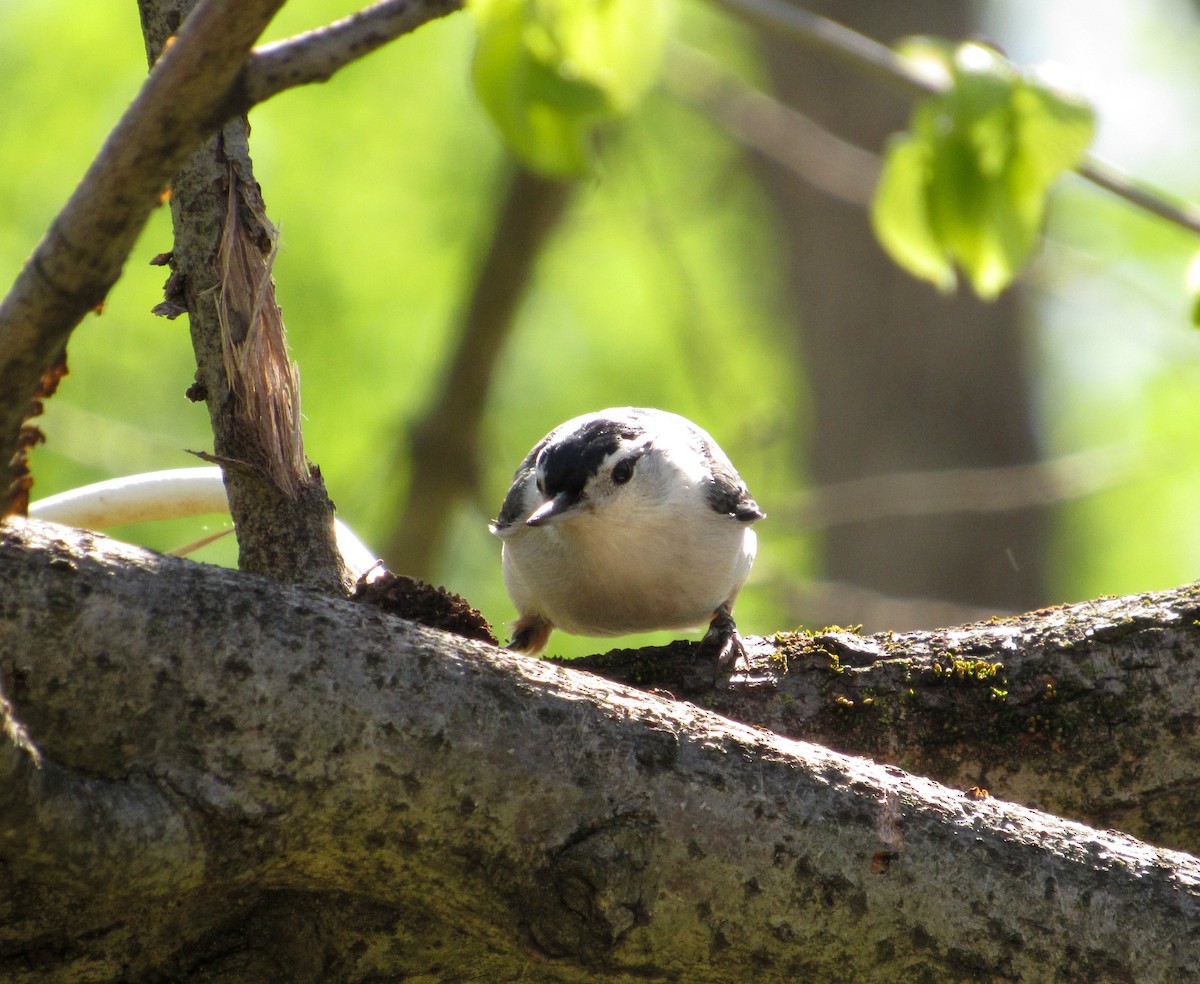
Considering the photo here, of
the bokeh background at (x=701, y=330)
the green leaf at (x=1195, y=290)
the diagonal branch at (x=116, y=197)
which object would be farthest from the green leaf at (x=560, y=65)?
the bokeh background at (x=701, y=330)

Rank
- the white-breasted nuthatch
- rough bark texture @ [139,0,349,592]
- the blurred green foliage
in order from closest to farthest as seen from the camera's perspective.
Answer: rough bark texture @ [139,0,349,592]
the white-breasted nuthatch
the blurred green foliage

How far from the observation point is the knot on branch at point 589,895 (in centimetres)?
188

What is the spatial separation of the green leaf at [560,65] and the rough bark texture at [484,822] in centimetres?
92

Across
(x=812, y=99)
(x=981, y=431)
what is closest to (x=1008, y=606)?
(x=981, y=431)

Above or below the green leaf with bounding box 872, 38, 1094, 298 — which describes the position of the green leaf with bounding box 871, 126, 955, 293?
above

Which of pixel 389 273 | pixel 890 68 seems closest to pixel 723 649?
pixel 890 68

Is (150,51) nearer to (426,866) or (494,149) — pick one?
(426,866)

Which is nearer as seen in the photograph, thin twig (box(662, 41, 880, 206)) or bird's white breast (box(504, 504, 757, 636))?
bird's white breast (box(504, 504, 757, 636))

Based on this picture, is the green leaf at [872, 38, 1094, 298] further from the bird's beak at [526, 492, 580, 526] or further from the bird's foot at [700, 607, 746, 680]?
the bird's beak at [526, 492, 580, 526]

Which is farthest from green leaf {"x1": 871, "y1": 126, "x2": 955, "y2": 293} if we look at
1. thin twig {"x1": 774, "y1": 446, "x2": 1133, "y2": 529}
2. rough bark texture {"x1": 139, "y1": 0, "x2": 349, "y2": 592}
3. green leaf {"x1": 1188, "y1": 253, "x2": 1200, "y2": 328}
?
thin twig {"x1": 774, "y1": 446, "x2": 1133, "y2": 529}

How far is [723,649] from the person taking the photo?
2873 millimetres

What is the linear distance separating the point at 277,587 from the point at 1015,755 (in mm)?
1607

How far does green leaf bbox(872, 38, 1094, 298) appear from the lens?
7.98 ft

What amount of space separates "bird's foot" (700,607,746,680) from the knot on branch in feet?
2.78
